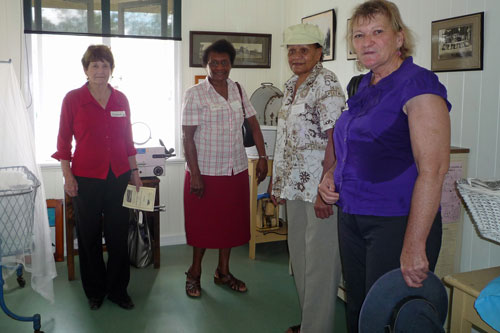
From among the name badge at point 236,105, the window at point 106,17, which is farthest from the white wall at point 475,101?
the window at point 106,17

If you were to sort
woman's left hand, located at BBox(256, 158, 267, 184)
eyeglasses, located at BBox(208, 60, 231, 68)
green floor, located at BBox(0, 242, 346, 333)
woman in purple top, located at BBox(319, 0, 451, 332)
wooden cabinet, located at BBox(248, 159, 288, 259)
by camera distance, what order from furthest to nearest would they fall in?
wooden cabinet, located at BBox(248, 159, 288, 259) → woman's left hand, located at BBox(256, 158, 267, 184) → eyeglasses, located at BBox(208, 60, 231, 68) → green floor, located at BBox(0, 242, 346, 333) → woman in purple top, located at BBox(319, 0, 451, 332)

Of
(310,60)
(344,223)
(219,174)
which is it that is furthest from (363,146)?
(219,174)

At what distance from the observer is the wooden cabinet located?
11.4 ft

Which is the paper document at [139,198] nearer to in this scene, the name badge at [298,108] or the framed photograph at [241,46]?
the name badge at [298,108]

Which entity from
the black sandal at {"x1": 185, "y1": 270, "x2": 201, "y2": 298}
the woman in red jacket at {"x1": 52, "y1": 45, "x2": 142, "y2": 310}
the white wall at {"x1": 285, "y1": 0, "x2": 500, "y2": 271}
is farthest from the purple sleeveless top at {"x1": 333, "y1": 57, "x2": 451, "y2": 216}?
the black sandal at {"x1": 185, "y1": 270, "x2": 201, "y2": 298}

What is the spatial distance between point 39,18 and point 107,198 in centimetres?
171

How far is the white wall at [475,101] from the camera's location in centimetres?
211

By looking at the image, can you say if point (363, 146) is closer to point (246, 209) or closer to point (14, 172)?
point (246, 209)

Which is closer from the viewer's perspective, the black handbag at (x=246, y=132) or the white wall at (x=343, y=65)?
the white wall at (x=343, y=65)

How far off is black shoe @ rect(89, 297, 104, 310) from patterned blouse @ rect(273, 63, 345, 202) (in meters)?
1.38

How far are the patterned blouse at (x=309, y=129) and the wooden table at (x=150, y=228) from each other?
4.92 ft

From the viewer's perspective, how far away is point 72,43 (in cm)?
354

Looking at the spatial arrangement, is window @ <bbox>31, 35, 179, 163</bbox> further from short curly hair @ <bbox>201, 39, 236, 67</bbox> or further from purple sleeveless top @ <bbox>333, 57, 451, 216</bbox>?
purple sleeveless top @ <bbox>333, 57, 451, 216</bbox>

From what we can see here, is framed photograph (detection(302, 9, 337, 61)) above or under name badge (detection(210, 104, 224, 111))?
above
